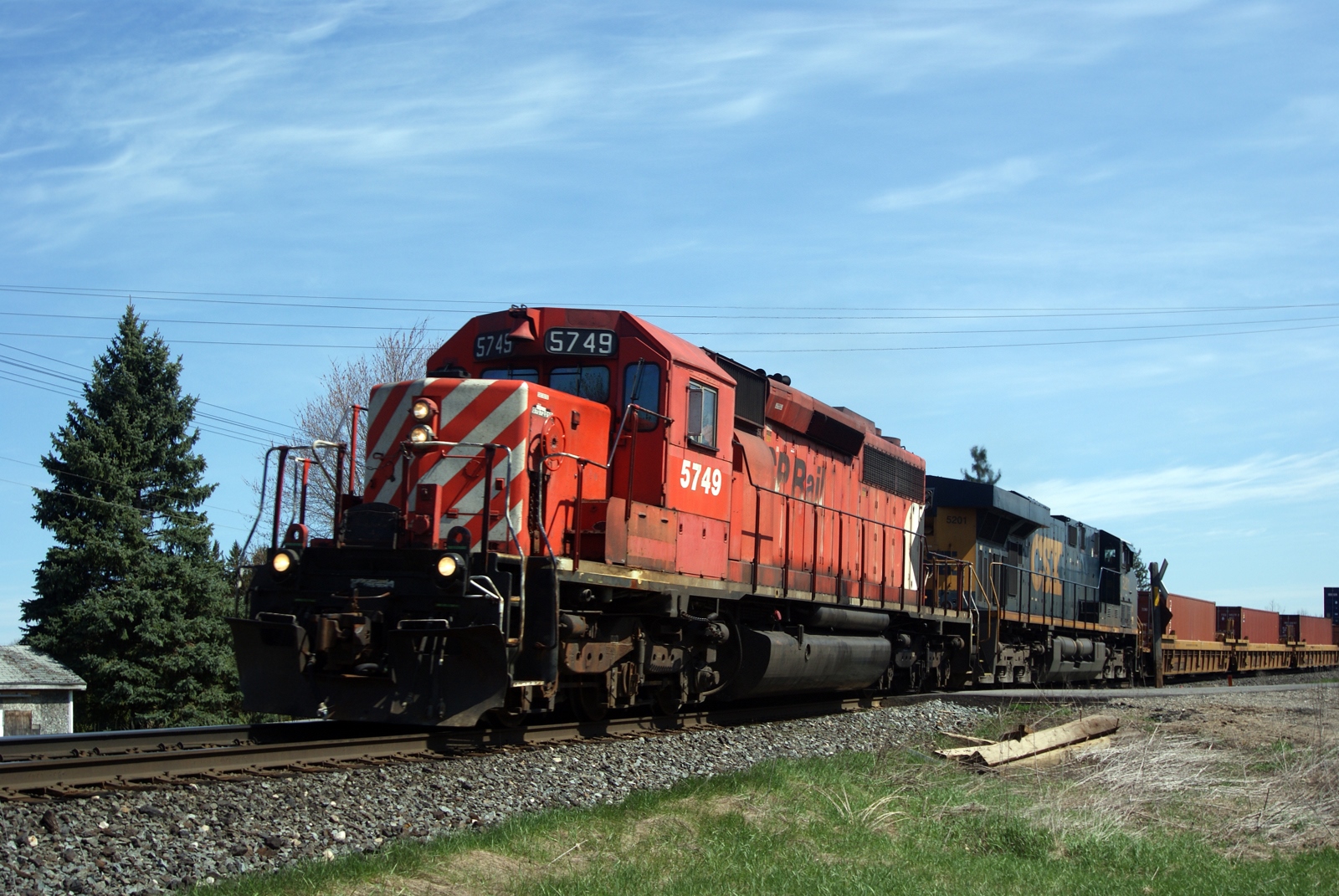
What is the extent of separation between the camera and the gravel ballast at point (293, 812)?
207 inches

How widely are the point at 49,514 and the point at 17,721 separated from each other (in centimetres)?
533

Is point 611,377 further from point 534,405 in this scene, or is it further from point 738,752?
point 738,752

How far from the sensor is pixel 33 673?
26656 millimetres

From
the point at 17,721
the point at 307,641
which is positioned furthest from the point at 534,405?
the point at 17,721

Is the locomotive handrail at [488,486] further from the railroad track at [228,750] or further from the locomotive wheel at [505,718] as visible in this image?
the locomotive wheel at [505,718]

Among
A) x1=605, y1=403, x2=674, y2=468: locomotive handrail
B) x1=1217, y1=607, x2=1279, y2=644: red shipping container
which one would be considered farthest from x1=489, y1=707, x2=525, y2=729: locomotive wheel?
x1=1217, y1=607, x2=1279, y2=644: red shipping container

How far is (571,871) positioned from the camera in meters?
5.66

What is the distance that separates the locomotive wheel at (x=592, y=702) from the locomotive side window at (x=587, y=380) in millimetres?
2652

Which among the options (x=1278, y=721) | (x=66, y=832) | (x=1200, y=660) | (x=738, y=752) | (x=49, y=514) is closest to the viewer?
(x=66, y=832)

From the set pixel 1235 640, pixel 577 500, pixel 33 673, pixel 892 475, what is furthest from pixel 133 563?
pixel 1235 640

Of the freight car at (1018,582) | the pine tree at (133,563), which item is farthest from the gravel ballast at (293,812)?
the pine tree at (133,563)

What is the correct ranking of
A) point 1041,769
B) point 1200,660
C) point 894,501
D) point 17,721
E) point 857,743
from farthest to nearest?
point 1200,660 < point 17,721 < point 894,501 < point 857,743 < point 1041,769

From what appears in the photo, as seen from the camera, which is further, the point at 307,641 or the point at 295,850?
the point at 307,641

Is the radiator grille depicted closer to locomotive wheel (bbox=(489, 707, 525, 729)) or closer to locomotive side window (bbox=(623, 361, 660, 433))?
locomotive side window (bbox=(623, 361, 660, 433))
